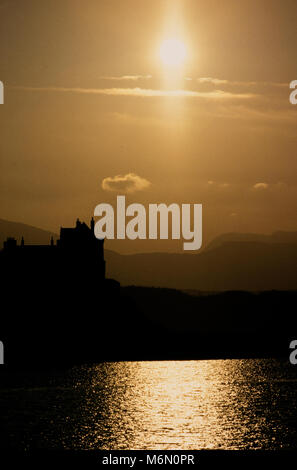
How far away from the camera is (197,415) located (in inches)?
4318

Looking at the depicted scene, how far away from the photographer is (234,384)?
535 feet

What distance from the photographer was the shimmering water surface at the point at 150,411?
3282 inches

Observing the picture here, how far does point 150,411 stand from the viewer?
376ft

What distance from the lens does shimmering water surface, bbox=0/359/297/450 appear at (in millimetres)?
83375
